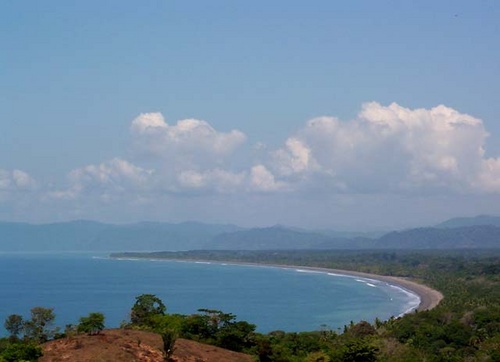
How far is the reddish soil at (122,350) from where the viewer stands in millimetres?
36469

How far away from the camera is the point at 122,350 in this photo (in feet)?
122

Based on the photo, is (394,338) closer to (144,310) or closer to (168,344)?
(144,310)

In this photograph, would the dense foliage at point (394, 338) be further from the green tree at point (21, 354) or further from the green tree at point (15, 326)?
the green tree at point (21, 354)

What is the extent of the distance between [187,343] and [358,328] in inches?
1592

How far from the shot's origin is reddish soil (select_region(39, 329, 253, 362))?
36.5m

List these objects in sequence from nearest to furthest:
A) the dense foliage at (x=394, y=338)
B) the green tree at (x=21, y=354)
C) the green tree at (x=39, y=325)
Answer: the green tree at (x=21, y=354) → the dense foliage at (x=394, y=338) → the green tree at (x=39, y=325)

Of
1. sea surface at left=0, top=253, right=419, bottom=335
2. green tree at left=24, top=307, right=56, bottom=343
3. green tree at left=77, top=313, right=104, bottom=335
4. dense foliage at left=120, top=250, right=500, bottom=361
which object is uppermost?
green tree at left=77, top=313, right=104, bottom=335

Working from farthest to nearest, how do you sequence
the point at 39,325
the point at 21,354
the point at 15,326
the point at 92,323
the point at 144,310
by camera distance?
the point at 144,310 < the point at 15,326 < the point at 39,325 < the point at 92,323 < the point at 21,354

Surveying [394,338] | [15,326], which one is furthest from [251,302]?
[15,326]

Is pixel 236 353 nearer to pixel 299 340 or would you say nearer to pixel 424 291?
pixel 299 340

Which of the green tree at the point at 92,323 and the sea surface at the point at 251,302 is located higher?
the green tree at the point at 92,323

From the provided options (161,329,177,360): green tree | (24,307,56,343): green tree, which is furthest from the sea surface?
(161,329,177,360): green tree

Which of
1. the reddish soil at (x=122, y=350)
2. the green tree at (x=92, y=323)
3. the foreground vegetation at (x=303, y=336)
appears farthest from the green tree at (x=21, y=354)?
the green tree at (x=92, y=323)

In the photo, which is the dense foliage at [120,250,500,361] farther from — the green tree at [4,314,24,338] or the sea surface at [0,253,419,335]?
the sea surface at [0,253,419,335]
